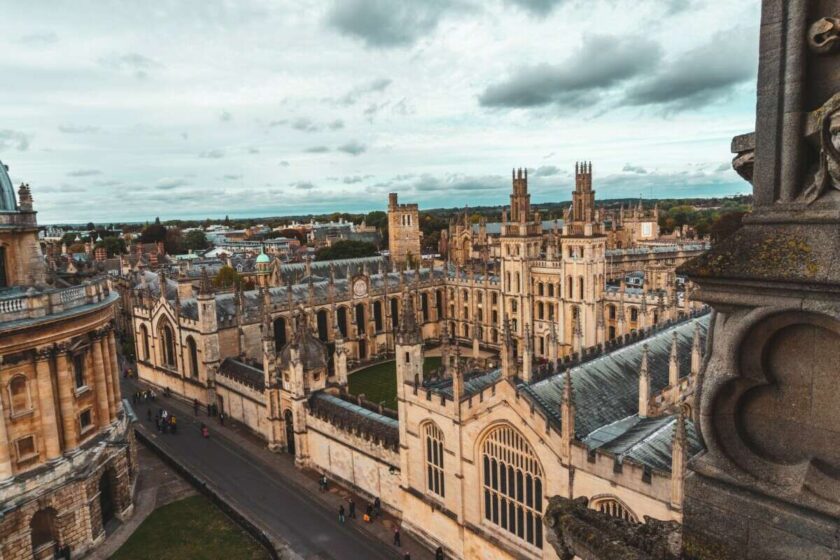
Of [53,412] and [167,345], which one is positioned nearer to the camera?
[53,412]

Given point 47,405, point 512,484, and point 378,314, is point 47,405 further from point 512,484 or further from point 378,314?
point 378,314

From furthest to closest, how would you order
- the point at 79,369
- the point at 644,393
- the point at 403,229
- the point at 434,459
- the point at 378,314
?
the point at 403,229 < the point at 378,314 < the point at 79,369 < the point at 434,459 < the point at 644,393

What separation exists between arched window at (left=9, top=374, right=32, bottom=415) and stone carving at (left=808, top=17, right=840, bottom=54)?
2687cm

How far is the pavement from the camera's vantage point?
78.4ft

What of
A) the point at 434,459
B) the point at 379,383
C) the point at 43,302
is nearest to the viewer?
the point at 434,459

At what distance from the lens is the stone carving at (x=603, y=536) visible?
4504 mm

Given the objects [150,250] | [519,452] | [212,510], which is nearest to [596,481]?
[519,452]

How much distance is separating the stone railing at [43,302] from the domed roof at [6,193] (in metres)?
5.57

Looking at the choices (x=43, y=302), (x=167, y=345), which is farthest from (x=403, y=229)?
(x=43, y=302)

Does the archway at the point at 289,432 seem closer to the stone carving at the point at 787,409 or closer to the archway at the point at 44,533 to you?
the archway at the point at 44,533

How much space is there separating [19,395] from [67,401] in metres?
1.76

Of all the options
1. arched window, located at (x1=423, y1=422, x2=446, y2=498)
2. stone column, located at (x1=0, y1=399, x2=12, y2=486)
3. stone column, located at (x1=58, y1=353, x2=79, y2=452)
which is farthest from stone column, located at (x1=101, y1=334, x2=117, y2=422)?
arched window, located at (x1=423, y1=422, x2=446, y2=498)

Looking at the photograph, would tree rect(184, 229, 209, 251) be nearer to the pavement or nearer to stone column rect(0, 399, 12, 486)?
the pavement

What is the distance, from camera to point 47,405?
2339cm
